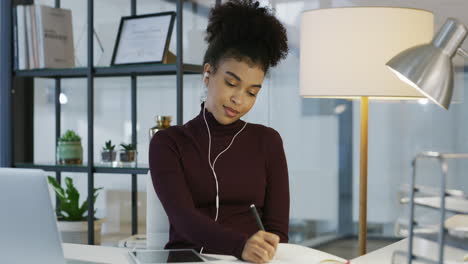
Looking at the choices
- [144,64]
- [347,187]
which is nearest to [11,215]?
[144,64]

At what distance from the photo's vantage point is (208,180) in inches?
73.7

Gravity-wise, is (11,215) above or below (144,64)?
below

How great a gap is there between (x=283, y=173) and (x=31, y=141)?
2.17 metres

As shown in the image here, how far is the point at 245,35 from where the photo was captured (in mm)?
1885

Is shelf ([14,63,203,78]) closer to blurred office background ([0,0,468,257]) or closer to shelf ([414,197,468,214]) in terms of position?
blurred office background ([0,0,468,257])

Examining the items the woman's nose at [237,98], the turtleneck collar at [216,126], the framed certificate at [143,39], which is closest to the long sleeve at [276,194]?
the turtleneck collar at [216,126]

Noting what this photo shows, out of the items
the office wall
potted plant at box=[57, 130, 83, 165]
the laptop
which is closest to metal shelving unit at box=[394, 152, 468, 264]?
the laptop

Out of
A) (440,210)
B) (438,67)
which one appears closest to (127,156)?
(438,67)

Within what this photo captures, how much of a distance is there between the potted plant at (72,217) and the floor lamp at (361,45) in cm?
159

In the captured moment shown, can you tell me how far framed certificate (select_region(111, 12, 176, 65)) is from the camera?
9.98 feet

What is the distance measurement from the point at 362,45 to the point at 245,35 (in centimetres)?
43

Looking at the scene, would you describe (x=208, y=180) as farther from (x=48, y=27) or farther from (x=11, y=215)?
(x=48, y=27)

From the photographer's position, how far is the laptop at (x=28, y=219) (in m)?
1.14

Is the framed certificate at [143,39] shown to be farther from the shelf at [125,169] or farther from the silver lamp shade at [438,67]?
the silver lamp shade at [438,67]
